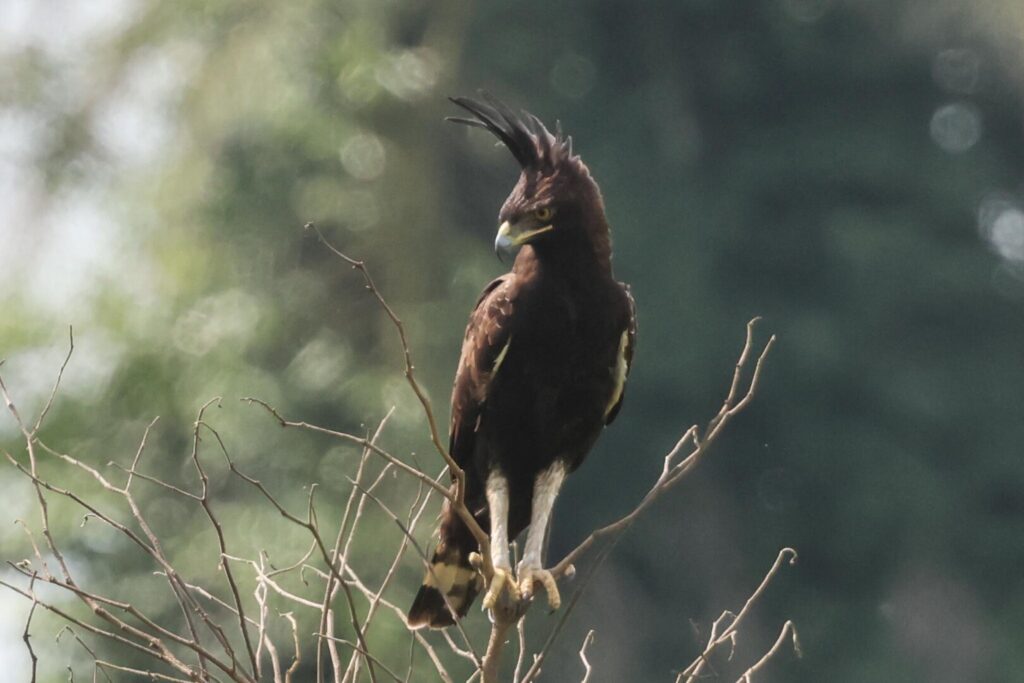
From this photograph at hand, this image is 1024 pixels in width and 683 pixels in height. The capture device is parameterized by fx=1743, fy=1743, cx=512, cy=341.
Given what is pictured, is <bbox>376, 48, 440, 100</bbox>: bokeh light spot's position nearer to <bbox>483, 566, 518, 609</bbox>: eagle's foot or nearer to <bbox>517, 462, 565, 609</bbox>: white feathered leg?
<bbox>517, 462, 565, 609</bbox>: white feathered leg

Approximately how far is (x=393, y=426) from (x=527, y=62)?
3575mm

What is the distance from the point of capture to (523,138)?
160 inches

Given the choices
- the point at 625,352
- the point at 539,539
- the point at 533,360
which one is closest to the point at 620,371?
the point at 625,352

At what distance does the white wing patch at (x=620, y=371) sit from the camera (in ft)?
13.3

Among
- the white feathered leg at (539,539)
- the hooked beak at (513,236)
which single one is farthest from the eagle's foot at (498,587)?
the hooked beak at (513,236)

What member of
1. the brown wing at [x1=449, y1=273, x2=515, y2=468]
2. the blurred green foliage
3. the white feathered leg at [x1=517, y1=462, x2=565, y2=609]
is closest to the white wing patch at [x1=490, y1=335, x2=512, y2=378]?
the brown wing at [x1=449, y1=273, x2=515, y2=468]

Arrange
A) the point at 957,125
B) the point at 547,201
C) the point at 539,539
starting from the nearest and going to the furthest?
the point at 547,201 < the point at 539,539 < the point at 957,125

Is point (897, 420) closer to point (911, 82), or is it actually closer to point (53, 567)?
point (911, 82)

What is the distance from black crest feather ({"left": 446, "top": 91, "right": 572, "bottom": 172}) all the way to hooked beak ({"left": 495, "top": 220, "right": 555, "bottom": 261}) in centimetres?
20

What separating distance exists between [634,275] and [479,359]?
24.8ft

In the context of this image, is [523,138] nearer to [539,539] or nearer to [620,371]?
[620,371]

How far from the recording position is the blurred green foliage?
9789mm

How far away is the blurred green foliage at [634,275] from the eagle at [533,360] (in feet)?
14.9

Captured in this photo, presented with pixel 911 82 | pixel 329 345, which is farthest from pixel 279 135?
pixel 911 82
